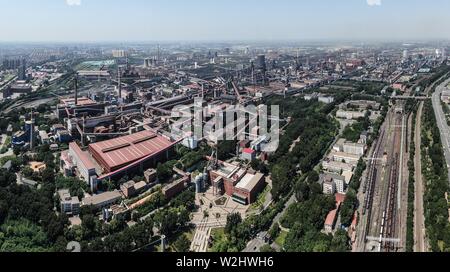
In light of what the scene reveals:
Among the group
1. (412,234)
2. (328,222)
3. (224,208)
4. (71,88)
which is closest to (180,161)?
(224,208)

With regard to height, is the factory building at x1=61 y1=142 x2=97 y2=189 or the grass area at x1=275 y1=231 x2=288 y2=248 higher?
the factory building at x1=61 y1=142 x2=97 y2=189

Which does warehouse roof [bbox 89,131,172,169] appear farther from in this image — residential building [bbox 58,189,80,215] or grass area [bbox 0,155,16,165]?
grass area [bbox 0,155,16,165]

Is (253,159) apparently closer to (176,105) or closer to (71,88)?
(176,105)

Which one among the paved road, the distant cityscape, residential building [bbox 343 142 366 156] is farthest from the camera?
residential building [bbox 343 142 366 156]

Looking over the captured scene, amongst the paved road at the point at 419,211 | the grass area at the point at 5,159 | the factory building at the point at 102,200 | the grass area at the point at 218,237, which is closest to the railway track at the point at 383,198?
the paved road at the point at 419,211

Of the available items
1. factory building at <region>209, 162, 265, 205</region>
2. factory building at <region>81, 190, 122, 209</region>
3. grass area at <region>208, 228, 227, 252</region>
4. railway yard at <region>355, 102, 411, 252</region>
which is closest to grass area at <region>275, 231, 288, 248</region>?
grass area at <region>208, 228, 227, 252</region>

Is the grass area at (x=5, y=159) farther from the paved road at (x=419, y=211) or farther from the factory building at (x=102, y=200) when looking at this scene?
the paved road at (x=419, y=211)

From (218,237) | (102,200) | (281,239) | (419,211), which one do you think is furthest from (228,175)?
(419,211)

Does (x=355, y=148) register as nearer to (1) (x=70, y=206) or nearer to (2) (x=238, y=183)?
(2) (x=238, y=183)
